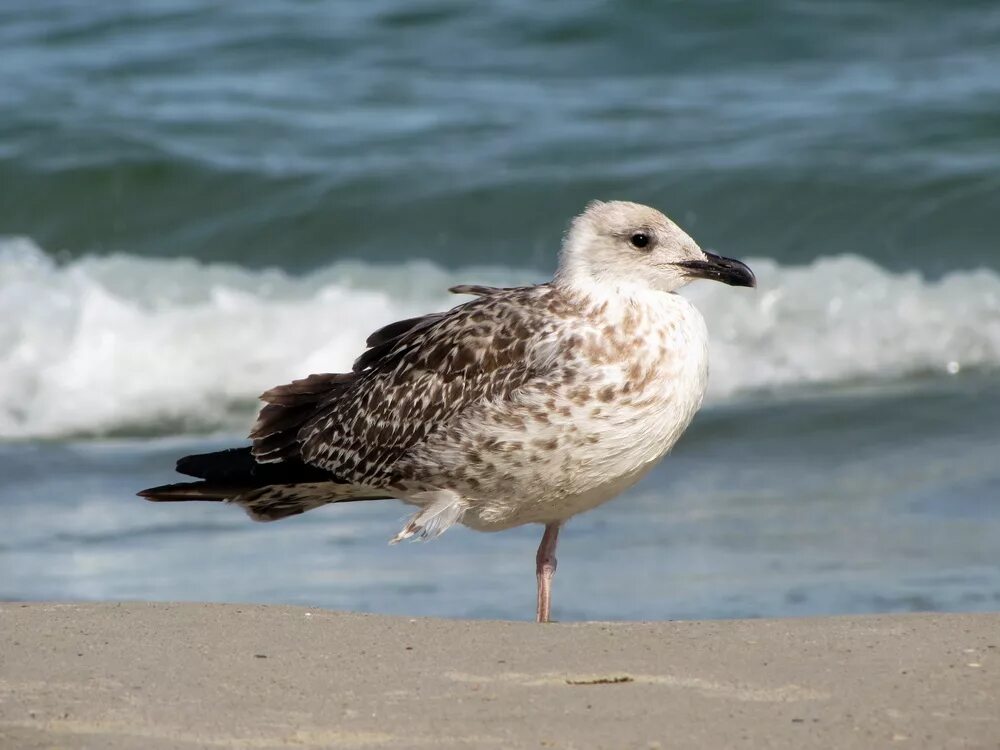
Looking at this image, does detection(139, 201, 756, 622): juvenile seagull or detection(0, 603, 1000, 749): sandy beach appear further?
detection(139, 201, 756, 622): juvenile seagull

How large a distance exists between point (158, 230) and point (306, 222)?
46.0 inches

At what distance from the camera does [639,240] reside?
5465mm

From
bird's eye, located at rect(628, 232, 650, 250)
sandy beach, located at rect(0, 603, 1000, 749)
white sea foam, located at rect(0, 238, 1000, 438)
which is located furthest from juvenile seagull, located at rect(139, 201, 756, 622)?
white sea foam, located at rect(0, 238, 1000, 438)

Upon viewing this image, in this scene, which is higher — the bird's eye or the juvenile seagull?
the bird's eye

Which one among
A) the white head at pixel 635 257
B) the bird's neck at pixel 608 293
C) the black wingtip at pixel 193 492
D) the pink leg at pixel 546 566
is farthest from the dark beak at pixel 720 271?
the black wingtip at pixel 193 492

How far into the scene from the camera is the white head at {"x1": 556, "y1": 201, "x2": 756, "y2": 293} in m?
5.41

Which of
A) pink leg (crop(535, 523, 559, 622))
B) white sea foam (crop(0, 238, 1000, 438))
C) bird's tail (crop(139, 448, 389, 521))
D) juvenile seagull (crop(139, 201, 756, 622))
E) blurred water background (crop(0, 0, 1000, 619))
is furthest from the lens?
white sea foam (crop(0, 238, 1000, 438))

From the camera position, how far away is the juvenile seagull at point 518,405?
16.8 ft

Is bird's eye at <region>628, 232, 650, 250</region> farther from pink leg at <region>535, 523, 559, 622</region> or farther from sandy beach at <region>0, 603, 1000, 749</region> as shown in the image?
sandy beach at <region>0, 603, 1000, 749</region>

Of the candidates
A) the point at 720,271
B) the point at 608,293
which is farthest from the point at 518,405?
the point at 720,271

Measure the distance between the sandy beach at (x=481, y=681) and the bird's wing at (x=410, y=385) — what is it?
904mm

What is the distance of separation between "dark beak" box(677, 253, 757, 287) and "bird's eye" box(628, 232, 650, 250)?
12cm

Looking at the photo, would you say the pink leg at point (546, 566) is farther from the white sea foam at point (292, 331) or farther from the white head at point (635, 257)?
the white sea foam at point (292, 331)

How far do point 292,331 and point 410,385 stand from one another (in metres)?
5.50
